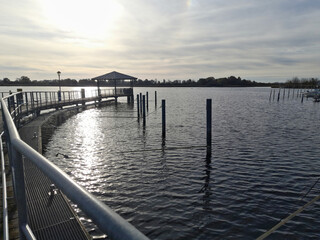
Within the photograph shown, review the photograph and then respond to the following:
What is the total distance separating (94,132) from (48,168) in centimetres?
1917

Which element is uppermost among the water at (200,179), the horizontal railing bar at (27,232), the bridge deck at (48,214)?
the horizontal railing bar at (27,232)

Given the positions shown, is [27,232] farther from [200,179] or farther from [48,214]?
[200,179]

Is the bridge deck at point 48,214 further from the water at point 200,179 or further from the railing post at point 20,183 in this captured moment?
the water at point 200,179

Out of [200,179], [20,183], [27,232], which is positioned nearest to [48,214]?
[27,232]

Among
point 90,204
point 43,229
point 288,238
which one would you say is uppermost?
point 90,204

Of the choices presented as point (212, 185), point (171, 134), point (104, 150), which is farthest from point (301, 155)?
point (104, 150)

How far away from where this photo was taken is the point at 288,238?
246 inches

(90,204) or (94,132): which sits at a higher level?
(90,204)

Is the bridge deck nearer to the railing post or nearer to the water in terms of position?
the railing post

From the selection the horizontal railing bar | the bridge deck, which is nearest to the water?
the bridge deck

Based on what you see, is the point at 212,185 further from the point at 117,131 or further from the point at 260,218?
the point at 117,131

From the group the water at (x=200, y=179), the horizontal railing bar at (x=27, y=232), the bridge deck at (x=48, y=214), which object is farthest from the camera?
the water at (x=200, y=179)

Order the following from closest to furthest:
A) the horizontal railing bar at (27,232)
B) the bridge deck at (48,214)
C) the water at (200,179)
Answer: the horizontal railing bar at (27,232), the bridge deck at (48,214), the water at (200,179)

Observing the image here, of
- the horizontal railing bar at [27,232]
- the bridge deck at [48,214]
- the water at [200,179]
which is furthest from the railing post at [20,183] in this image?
the water at [200,179]
